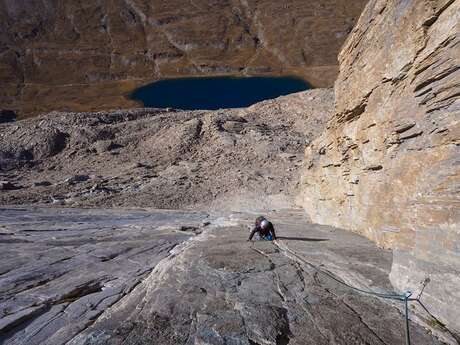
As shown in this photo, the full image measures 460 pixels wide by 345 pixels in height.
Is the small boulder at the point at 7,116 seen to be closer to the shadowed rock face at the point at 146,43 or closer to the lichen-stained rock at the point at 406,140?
the shadowed rock face at the point at 146,43

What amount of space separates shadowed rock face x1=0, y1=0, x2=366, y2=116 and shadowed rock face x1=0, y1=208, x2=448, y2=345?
162ft

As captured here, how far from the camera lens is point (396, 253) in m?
7.33

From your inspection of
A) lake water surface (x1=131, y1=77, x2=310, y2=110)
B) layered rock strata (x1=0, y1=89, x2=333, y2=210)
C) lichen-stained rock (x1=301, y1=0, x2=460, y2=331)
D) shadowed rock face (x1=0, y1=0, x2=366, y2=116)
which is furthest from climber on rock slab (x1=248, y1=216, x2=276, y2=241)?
shadowed rock face (x1=0, y1=0, x2=366, y2=116)

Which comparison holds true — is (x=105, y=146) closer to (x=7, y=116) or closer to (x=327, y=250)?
(x=7, y=116)

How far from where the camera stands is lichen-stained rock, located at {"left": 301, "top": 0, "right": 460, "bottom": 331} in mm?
6324

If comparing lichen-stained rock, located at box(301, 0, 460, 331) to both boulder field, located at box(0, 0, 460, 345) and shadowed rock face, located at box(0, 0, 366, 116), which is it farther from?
shadowed rock face, located at box(0, 0, 366, 116)

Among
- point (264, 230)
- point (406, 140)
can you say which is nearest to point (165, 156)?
point (264, 230)

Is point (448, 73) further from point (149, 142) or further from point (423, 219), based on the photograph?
point (149, 142)

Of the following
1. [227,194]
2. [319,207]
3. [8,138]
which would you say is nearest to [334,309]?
[319,207]

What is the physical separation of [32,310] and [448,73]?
8611mm

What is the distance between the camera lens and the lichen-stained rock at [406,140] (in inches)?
249

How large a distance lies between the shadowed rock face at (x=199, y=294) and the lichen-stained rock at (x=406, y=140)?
761 millimetres

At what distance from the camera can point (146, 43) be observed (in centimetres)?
7975

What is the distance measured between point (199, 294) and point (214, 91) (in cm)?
5154
